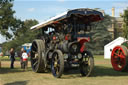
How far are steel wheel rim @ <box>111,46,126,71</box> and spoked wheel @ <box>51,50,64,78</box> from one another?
436cm

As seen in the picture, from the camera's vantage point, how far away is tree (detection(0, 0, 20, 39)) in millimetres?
33406

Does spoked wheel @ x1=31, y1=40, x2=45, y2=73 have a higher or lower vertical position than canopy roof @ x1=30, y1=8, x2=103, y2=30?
lower

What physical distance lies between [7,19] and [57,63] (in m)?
24.1

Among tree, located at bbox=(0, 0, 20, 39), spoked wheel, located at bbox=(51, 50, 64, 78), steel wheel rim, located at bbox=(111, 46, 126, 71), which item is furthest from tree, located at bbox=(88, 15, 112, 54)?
spoked wheel, located at bbox=(51, 50, 64, 78)

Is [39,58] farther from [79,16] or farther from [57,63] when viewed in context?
[79,16]

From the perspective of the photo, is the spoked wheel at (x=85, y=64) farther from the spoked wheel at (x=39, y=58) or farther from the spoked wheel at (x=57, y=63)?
the spoked wheel at (x=39, y=58)

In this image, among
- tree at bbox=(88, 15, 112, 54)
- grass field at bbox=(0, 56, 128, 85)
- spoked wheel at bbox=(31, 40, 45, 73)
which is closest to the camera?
grass field at bbox=(0, 56, 128, 85)

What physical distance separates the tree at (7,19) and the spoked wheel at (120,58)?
21.6 metres

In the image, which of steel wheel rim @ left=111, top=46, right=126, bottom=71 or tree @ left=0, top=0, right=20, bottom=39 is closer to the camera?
steel wheel rim @ left=111, top=46, right=126, bottom=71

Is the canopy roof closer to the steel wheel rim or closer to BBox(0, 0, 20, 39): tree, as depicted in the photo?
the steel wheel rim

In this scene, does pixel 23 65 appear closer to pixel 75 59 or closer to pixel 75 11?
pixel 75 59

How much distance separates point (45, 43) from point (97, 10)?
3.89 metres

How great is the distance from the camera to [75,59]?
453 inches

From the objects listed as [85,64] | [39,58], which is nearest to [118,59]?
[85,64]
